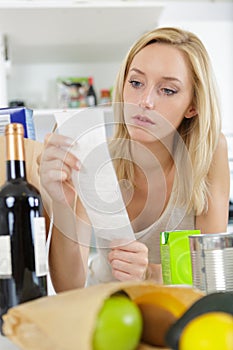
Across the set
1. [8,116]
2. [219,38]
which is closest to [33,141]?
[8,116]

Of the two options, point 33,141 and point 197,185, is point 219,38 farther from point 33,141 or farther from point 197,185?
point 33,141

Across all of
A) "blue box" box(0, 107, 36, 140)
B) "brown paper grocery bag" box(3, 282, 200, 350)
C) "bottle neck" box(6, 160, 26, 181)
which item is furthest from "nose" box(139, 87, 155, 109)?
"brown paper grocery bag" box(3, 282, 200, 350)

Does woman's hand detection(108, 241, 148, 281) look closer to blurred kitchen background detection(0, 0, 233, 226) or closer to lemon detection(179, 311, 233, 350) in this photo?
lemon detection(179, 311, 233, 350)

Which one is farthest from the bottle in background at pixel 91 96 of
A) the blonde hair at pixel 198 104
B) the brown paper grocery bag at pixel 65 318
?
the brown paper grocery bag at pixel 65 318

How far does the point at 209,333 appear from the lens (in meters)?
0.46

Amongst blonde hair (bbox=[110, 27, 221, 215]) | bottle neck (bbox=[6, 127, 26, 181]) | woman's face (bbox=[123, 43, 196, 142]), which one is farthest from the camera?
blonde hair (bbox=[110, 27, 221, 215])

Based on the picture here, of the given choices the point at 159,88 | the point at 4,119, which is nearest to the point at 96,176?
the point at 4,119

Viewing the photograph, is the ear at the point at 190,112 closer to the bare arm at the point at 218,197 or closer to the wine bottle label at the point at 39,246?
the bare arm at the point at 218,197

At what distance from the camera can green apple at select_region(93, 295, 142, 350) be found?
1.58 feet

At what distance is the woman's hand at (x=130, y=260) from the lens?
3.13ft

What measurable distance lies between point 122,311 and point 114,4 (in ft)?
7.50

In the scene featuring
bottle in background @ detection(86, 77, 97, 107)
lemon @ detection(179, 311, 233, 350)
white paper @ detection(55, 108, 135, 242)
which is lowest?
lemon @ detection(179, 311, 233, 350)

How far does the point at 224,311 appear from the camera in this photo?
53 centimetres

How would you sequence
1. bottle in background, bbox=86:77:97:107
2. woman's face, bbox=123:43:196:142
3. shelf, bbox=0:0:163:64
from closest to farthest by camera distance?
woman's face, bbox=123:43:196:142, shelf, bbox=0:0:163:64, bottle in background, bbox=86:77:97:107
